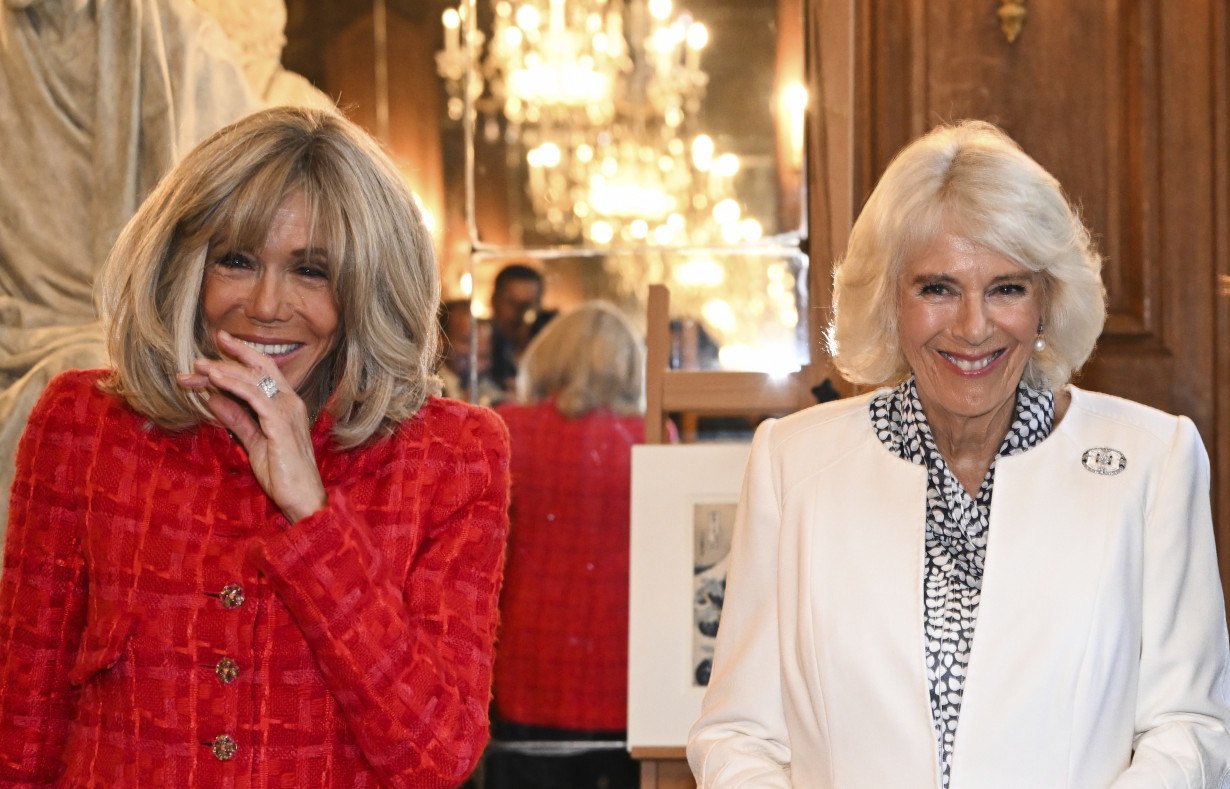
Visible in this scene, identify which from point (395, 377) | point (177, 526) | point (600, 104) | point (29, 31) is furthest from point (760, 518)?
point (29, 31)

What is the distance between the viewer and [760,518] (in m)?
2.05

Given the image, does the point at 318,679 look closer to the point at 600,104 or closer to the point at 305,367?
the point at 305,367

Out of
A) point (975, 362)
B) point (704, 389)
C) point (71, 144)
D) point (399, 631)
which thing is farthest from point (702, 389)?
point (71, 144)

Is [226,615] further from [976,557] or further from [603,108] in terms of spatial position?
[603,108]

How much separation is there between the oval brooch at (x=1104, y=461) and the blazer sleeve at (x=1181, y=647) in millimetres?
63

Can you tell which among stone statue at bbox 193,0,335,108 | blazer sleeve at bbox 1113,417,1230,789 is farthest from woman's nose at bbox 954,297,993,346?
stone statue at bbox 193,0,335,108

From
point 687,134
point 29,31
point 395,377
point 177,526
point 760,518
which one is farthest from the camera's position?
point 687,134

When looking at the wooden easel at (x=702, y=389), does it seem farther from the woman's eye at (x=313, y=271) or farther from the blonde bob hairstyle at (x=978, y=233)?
the woman's eye at (x=313, y=271)

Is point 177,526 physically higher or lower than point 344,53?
lower

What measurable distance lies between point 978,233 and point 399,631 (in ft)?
3.44

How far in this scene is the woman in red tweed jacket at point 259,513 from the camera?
1.60m

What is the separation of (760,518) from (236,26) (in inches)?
67.4

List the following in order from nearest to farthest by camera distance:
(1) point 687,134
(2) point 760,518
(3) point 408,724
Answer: (3) point 408,724 < (2) point 760,518 < (1) point 687,134

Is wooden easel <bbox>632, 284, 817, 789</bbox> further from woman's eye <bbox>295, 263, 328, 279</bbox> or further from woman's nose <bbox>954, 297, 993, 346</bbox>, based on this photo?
woman's eye <bbox>295, 263, 328, 279</bbox>
